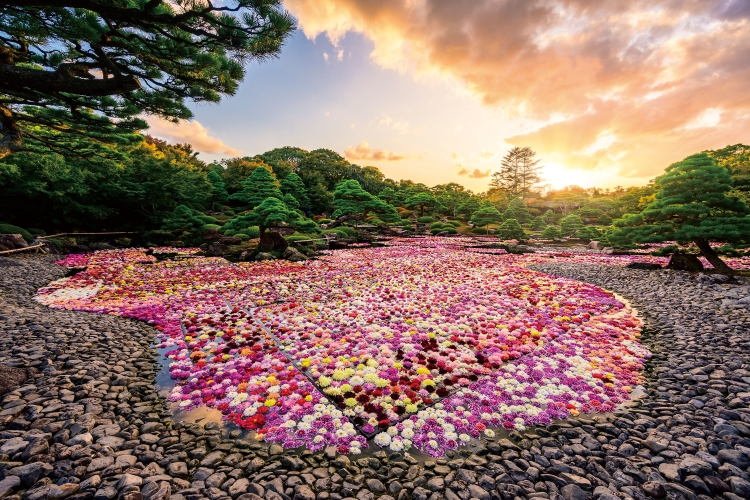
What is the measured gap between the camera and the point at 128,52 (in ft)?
23.2

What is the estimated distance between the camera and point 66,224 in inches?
984

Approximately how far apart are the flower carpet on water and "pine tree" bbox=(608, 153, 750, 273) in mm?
4431

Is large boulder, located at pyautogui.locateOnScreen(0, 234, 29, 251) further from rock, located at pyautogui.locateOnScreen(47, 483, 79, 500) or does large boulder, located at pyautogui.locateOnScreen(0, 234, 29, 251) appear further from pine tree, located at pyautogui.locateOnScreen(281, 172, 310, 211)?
pine tree, located at pyautogui.locateOnScreen(281, 172, 310, 211)

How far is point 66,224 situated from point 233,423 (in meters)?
32.2

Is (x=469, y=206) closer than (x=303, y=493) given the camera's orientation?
No

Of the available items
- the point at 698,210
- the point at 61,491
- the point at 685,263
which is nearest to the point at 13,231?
the point at 61,491

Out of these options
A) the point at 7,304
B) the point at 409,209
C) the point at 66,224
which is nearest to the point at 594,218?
the point at 409,209

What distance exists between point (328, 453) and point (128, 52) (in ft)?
31.9

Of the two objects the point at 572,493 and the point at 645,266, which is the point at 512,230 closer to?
the point at 645,266

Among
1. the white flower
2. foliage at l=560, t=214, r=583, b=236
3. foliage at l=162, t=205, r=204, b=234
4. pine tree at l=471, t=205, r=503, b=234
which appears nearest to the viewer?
the white flower

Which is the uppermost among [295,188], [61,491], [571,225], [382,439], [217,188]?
[295,188]

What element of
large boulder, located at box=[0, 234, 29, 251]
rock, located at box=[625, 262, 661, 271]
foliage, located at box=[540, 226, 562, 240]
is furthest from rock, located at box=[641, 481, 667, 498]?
foliage, located at box=[540, 226, 562, 240]

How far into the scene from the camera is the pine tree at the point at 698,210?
1169 cm

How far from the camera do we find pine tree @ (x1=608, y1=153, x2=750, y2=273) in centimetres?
1169
